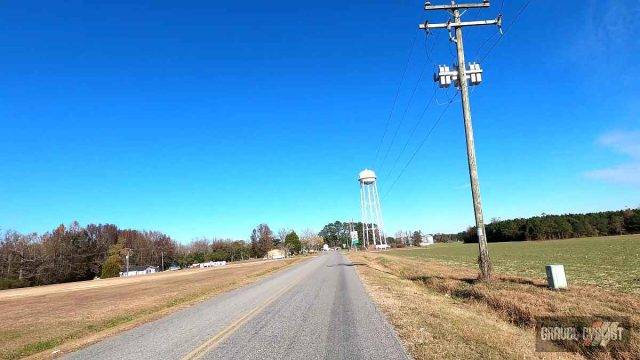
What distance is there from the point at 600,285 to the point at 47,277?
10735 centimetres

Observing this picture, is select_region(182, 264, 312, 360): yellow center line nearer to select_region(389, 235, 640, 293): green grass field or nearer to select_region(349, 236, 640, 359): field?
select_region(349, 236, 640, 359): field

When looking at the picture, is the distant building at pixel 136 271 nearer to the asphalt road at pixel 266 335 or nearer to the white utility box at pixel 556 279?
the asphalt road at pixel 266 335

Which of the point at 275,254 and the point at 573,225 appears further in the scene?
the point at 275,254

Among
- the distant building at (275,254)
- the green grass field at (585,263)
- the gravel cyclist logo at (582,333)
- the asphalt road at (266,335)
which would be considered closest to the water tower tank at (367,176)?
the distant building at (275,254)

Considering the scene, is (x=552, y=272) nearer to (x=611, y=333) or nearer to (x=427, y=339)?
(x=611, y=333)

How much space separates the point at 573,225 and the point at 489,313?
131923 mm

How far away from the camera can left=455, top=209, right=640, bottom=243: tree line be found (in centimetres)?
11712

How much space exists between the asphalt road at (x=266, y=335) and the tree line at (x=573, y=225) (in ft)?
420

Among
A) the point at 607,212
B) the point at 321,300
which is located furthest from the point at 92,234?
the point at 607,212

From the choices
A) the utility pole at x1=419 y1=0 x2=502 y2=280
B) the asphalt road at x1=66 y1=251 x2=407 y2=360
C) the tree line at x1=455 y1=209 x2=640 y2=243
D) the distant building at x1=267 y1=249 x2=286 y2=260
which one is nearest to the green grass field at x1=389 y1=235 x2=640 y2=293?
the utility pole at x1=419 y1=0 x2=502 y2=280

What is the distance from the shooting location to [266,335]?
34.5ft

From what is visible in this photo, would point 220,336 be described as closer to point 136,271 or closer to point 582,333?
point 582,333

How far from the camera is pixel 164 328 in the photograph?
1290 centimetres

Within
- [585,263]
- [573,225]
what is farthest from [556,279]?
[573,225]
